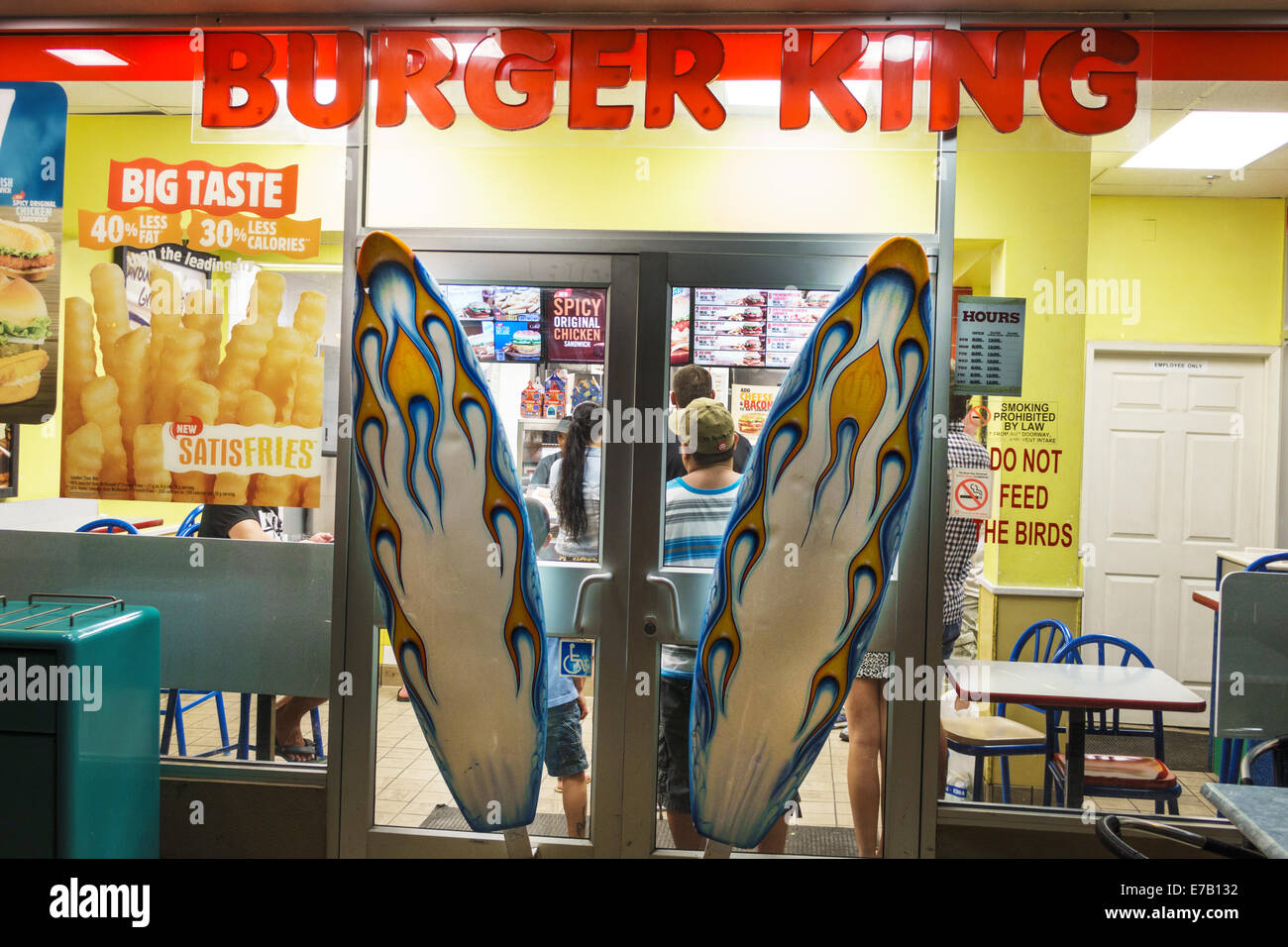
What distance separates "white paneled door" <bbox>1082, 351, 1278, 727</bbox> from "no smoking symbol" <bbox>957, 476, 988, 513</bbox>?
2724mm

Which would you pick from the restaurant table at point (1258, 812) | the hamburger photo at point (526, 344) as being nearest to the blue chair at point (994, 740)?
the restaurant table at point (1258, 812)

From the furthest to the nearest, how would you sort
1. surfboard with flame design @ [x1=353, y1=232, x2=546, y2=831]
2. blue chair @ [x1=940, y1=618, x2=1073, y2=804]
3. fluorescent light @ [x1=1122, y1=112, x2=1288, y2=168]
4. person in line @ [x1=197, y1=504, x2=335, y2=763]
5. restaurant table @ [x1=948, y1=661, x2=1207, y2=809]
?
fluorescent light @ [x1=1122, y1=112, x2=1288, y2=168]
person in line @ [x1=197, y1=504, x2=335, y2=763]
blue chair @ [x1=940, y1=618, x2=1073, y2=804]
restaurant table @ [x1=948, y1=661, x2=1207, y2=809]
surfboard with flame design @ [x1=353, y1=232, x2=546, y2=831]

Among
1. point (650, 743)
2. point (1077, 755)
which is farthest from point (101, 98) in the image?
point (1077, 755)

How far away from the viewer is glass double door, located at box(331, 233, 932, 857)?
2.66 metres

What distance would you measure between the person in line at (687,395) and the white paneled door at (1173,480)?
320 centimetres

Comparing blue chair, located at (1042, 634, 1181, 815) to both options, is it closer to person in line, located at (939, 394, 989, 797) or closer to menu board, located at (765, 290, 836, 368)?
person in line, located at (939, 394, 989, 797)

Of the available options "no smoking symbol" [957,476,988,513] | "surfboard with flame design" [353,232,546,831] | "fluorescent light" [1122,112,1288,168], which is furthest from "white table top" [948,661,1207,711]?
"fluorescent light" [1122,112,1288,168]

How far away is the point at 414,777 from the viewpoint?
2783mm

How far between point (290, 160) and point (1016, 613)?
2.84 meters

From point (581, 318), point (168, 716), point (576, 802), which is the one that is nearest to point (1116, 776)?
point (576, 802)

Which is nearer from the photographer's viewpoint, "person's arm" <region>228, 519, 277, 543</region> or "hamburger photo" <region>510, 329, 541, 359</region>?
"hamburger photo" <region>510, 329, 541, 359</region>

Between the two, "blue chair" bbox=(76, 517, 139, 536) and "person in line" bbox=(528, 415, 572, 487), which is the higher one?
"person in line" bbox=(528, 415, 572, 487)

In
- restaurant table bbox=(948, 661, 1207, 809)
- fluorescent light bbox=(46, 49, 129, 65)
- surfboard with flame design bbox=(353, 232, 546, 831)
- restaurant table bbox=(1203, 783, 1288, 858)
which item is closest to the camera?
restaurant table bbox=(1203, 783, 1288, 858)
